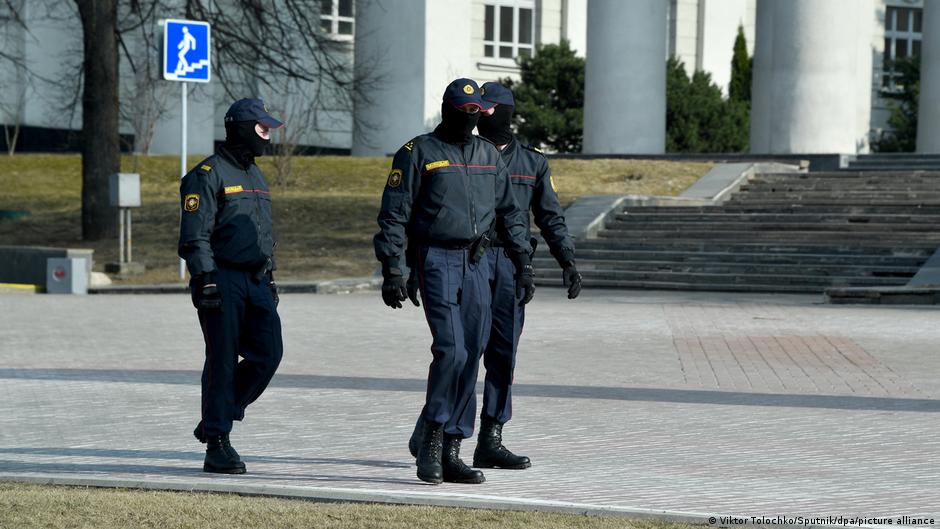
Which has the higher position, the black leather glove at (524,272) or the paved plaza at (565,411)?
the black leather glove at (524,272)

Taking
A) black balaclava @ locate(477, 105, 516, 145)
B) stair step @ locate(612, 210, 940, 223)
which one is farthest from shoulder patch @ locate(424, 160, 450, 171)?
stair step @ locate(612, 210, 940, 223)

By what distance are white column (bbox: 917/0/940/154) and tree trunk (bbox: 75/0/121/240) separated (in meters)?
18.9

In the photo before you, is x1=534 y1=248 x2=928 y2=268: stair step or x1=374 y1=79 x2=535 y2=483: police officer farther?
x1=534 y1=248 x2=928 y2=268: stair step

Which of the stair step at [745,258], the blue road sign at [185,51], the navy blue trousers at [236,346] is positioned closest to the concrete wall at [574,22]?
the stair step at [745,258]

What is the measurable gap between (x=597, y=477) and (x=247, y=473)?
1.66 metres

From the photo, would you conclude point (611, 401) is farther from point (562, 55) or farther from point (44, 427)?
point (562, 55)

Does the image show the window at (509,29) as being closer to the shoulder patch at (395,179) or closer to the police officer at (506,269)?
the police officer at (506,269)

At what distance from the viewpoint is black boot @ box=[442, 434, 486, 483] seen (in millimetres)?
7297

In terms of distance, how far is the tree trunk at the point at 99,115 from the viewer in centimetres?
2538

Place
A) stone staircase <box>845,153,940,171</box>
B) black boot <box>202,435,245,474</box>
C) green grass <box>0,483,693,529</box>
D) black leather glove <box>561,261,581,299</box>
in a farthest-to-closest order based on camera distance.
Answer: stone staircase <box>845,153,940,171</box> < black leather glove <box>561,261,581,299</box> < black boot <box>202,435,245,474</box> < green grass <box>0,483,693,529</box>

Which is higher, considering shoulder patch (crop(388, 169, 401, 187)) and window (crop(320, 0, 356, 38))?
window (crop(320, 0, 356, 38))

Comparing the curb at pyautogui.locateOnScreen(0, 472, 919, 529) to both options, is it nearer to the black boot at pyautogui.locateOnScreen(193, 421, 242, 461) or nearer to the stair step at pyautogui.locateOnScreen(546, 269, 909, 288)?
the black boot at pyautogui.locateOnScreen(193, 421, 242, 461)

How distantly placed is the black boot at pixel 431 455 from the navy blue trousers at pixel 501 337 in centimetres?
58

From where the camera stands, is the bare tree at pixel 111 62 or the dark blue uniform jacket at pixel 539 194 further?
the bare tree at pixel 111 62
